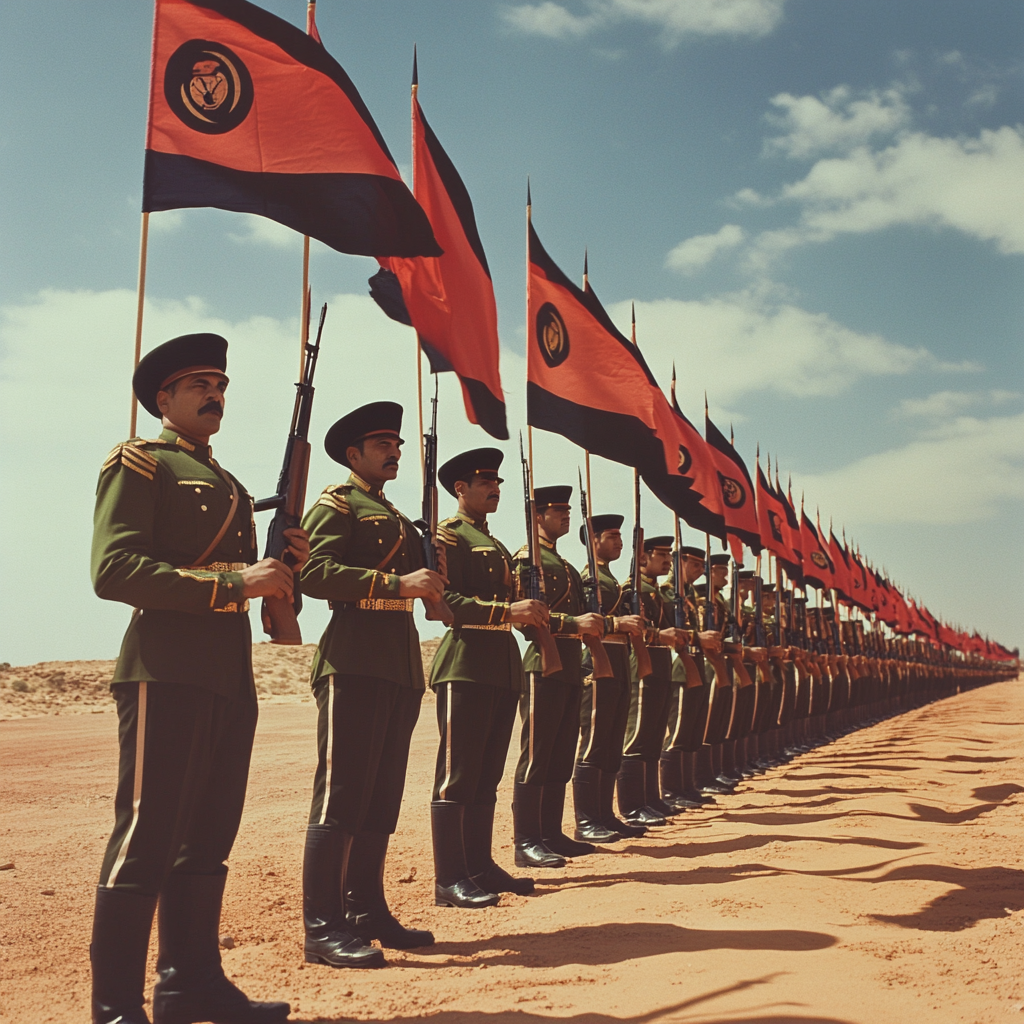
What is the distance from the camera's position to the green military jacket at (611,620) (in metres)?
8.31

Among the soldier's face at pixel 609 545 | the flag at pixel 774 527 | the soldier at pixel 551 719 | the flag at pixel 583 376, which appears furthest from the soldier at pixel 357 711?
the flag at pixel 774 527

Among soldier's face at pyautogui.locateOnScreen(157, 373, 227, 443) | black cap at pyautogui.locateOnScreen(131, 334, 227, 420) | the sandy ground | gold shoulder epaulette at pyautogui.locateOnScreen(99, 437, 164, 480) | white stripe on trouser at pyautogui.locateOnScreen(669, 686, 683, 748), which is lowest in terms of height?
the sandy ground

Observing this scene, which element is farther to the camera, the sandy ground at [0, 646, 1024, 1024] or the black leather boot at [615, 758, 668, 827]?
the black leather boot at [615, 758, 668, 827]

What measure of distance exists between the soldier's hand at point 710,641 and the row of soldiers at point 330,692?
8.83ft

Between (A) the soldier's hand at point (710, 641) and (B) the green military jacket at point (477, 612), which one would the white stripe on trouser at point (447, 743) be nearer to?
(B) the green military jacket at point (477, 612)

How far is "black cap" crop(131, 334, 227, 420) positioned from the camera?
13.0 feet

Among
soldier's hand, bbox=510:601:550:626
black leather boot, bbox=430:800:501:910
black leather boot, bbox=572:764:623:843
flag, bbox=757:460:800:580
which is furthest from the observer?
flag, bbox=757:460:800:580

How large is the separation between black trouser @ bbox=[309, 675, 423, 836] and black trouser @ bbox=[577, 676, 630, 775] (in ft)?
11.1

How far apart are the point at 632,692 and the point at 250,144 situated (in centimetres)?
582

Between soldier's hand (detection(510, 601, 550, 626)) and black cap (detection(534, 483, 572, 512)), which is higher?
black cap (detection(534, 483, 572, 512))

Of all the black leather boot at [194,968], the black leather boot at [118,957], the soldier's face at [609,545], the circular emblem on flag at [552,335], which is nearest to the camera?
the black leather boot at [118,957]

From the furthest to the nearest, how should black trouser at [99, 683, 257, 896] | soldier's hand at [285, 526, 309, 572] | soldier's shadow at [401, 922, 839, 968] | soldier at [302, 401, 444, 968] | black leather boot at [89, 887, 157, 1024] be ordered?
soldier at [302, 401, 444, 968] → soldier's shadow at [401, 922, 839, 968] → soldier's hand at [285, 526, 309, 572] → black trouser at [99, 683, 257, 896] → black leather boot at [89, 887, 157, 1024]

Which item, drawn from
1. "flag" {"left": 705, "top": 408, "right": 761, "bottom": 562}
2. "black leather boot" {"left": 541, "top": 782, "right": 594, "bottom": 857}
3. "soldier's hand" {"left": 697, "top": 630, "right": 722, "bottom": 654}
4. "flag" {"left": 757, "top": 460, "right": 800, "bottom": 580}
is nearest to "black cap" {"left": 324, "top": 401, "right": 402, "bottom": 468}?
"black leather boot" {"left": 541, "top": 782, "right": 594, "bottom": 857}

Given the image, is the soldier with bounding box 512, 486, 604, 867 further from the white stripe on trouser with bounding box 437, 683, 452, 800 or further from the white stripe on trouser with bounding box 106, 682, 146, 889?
the white stripe on trouser with bounding box 106, 682, 146, 889
